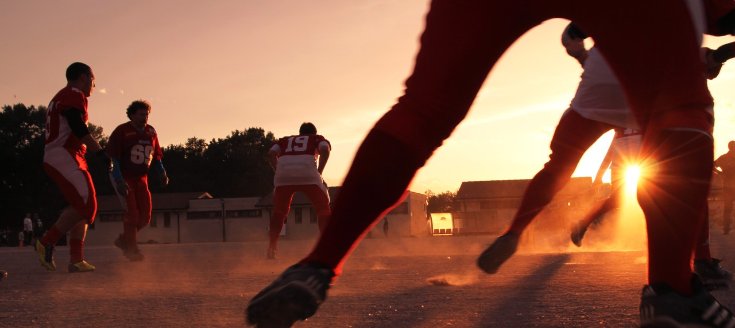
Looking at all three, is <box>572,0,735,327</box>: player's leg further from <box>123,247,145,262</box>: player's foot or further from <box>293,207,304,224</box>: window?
<box>293,207,304,224</box>: window

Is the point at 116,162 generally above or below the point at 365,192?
above

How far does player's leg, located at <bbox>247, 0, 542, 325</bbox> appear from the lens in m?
1.87

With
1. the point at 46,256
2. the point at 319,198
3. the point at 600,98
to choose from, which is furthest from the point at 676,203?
the point at 319,198

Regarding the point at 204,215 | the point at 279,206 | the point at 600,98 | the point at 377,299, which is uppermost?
the point at 204,215

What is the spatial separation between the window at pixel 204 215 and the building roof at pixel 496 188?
22.9 m

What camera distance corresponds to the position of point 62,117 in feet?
23.3

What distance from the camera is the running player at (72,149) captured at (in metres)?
7.05

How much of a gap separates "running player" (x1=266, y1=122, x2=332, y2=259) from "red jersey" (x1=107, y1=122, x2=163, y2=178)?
4.89 feet

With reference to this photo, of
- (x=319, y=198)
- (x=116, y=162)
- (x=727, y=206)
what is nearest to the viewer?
(x=116, y=162)

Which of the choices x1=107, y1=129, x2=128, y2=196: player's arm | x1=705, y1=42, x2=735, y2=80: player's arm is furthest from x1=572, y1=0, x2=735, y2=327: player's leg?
x1=107, y1=129, x2=128, y2=196: player's arm

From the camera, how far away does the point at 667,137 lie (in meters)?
1.83

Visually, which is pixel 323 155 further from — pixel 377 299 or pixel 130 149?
pixel 377 299

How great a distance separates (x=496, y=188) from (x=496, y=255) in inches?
2886

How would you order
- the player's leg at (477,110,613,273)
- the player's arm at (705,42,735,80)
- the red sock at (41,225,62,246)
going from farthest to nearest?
the red sock at (41,225,62,246) < the player's leg at (477,110,613,273) < the player's arm at (705,42,735,80)
